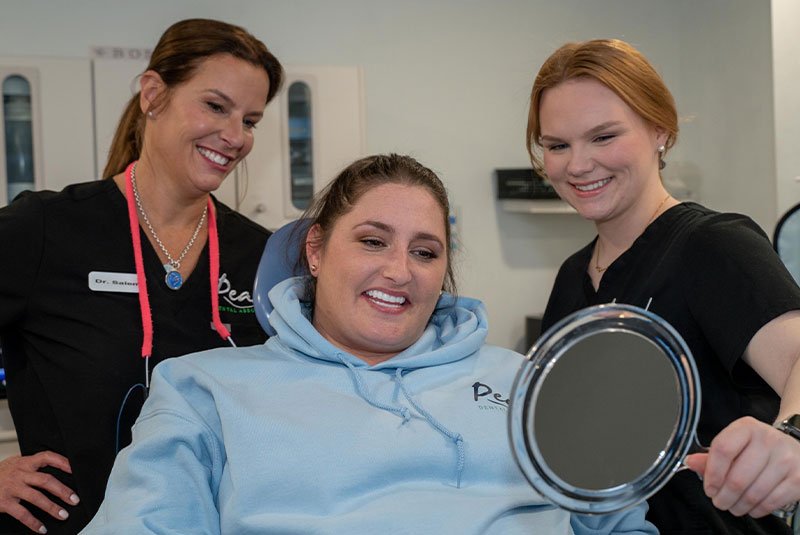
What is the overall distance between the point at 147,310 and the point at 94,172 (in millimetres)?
1284

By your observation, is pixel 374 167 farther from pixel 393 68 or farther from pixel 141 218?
pixel 393 68

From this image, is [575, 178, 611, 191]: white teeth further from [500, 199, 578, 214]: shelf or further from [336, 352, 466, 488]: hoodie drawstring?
[500, 199, 578, 214]: shelf

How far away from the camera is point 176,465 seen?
1.27 meters

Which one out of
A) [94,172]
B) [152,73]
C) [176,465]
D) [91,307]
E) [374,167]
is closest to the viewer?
[176,465]

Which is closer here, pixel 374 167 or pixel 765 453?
pixel 765 453

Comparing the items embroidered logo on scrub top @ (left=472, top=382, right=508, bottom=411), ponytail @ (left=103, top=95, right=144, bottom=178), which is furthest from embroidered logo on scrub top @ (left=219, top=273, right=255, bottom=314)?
embroidered logo on scrub top @ (left=472, top=382, right=508, bottom=411)

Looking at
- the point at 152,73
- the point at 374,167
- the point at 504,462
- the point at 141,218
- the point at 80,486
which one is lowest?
the point at 80,486

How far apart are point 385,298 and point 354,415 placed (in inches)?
Result: 9.1

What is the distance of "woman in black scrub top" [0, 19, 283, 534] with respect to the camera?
Result: 63.7 inches

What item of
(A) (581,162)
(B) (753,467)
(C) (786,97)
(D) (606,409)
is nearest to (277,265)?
(A) (581,162)

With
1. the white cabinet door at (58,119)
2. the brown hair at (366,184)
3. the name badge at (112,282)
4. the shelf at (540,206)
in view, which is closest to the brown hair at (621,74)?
the brown hair at (366,184)

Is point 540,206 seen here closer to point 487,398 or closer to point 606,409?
point 487,398

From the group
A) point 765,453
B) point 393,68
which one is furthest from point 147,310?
point 393,68

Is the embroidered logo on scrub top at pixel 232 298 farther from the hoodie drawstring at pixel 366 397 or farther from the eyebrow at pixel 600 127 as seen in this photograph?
the eyebrow at pixel 600 127
